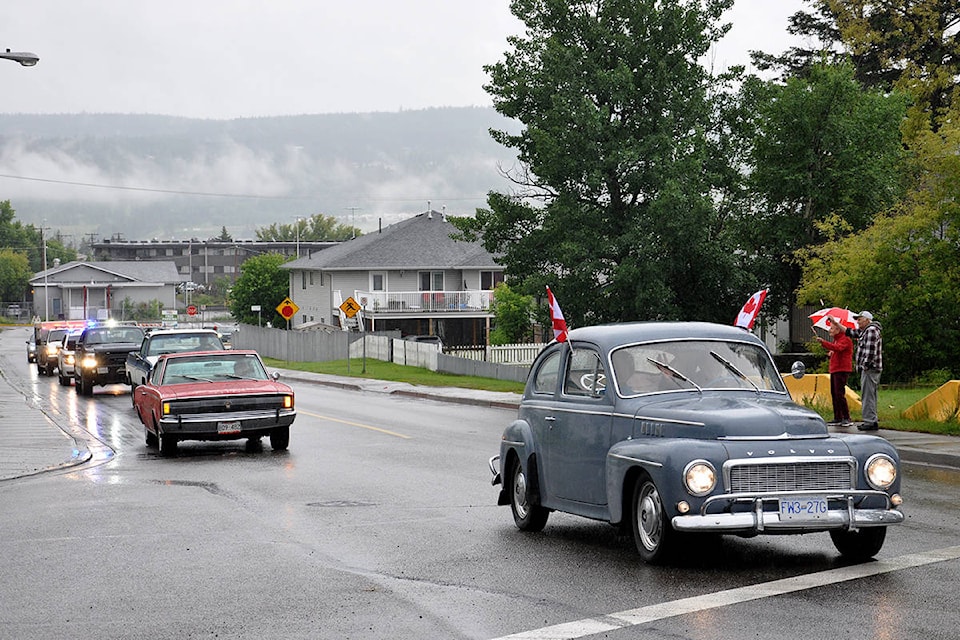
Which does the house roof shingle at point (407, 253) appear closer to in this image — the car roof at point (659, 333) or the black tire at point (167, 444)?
the black tire at point (167, 444)

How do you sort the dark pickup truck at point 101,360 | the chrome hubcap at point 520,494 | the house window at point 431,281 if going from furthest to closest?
the house window at point 431,281
the dark pickup truck at point 101,360
the chrome hubcap at point 520,494

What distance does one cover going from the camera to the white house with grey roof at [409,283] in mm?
73625

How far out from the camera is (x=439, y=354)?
165ft

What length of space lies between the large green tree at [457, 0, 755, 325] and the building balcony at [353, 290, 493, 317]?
3288cm

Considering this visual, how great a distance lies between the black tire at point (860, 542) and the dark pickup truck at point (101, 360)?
28.6 meters

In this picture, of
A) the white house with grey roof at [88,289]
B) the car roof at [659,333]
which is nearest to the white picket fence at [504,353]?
the car roof at [659,333]

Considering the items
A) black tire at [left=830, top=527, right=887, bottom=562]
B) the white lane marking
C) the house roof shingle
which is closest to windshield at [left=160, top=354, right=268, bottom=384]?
black tire at [left=830, top=527, right=887, bottom=562]

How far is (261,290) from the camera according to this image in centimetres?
9181

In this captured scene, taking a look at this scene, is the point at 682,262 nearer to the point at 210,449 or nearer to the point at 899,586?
the point at 210,449

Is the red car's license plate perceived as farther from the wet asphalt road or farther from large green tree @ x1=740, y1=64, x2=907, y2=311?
large green tree @ x1=740, y1=64, x2=907, y2=311

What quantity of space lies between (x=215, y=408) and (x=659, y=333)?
35.5ft

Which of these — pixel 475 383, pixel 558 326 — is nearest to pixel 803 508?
pixel 558 326

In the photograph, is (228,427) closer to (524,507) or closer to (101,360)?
(524,507)

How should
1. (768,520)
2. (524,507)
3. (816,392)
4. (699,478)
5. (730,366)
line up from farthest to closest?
(816,392)
(524,507)
(730,366)
(699,478)
(768,520)
